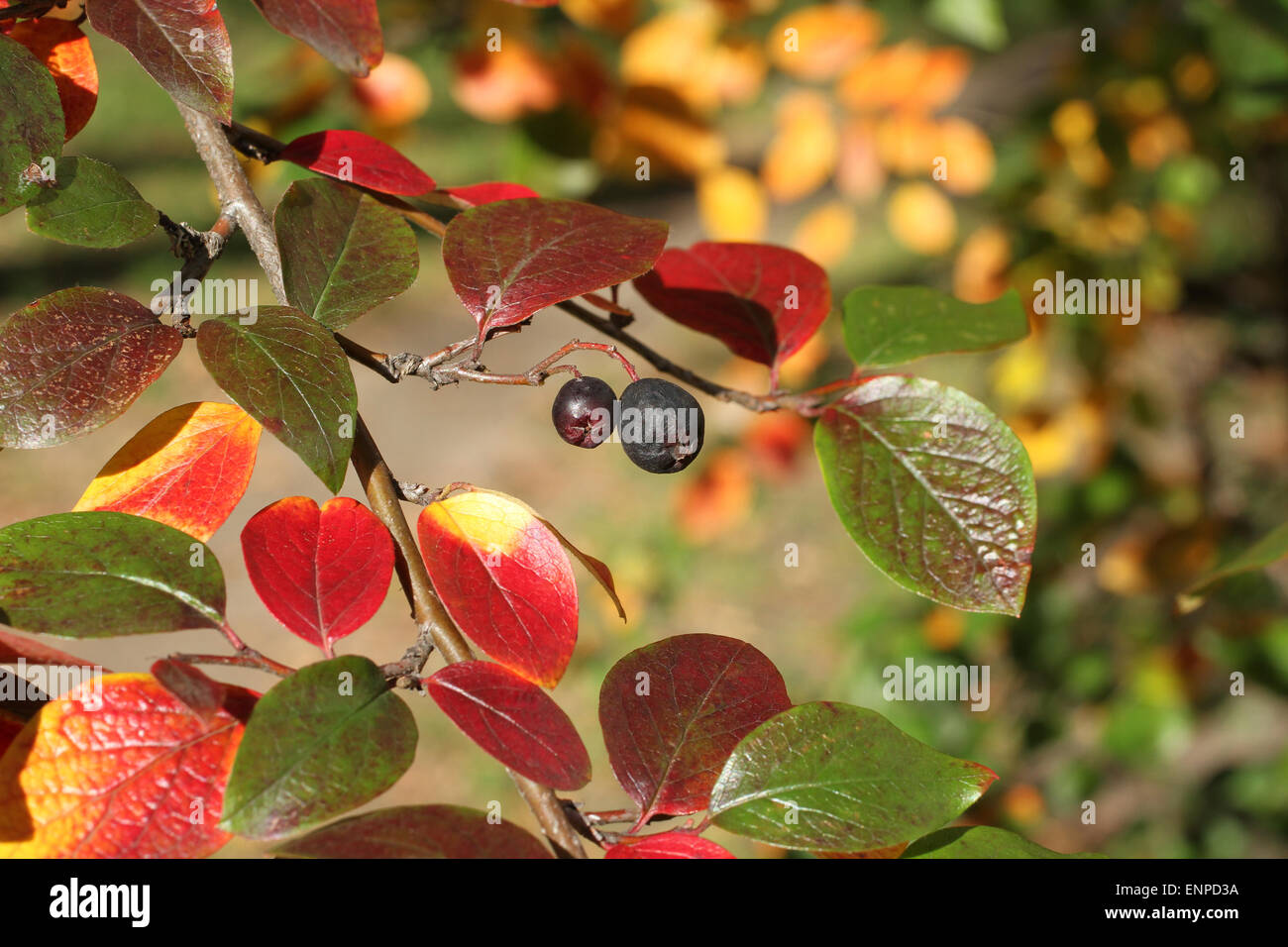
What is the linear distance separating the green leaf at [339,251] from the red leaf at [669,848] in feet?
0.81

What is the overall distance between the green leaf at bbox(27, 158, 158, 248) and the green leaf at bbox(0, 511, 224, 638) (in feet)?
0.39

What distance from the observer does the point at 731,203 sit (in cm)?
132

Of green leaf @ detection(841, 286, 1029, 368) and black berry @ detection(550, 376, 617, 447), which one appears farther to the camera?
green leaf @ detection(841, 286, 1029, 368)

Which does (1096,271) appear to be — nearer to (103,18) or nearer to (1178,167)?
(1178,167)

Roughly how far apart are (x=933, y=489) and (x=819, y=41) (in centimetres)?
95

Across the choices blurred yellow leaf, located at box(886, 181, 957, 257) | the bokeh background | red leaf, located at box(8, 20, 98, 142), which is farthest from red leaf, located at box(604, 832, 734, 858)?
blurred yellow leaf, located at box(886, 181, 957, 257)

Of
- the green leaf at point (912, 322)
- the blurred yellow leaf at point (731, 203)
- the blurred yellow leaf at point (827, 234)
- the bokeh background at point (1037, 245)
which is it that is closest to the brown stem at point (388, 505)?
the bokeh background at point (1037, 245)

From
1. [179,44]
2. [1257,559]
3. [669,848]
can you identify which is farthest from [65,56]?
[1257,559]

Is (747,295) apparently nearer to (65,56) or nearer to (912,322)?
(912,322)

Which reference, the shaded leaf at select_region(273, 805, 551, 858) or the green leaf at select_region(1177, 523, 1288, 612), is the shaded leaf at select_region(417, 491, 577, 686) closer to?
Result: the shaded leaf at select_region(273, 805, 551, 858)

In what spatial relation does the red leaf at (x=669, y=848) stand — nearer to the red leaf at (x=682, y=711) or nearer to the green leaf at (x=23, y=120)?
the red leaf at (x=682, y=711)

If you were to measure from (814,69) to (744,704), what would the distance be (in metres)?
1.01

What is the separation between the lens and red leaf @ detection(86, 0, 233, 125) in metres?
0.41

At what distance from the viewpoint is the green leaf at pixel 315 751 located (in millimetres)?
338
